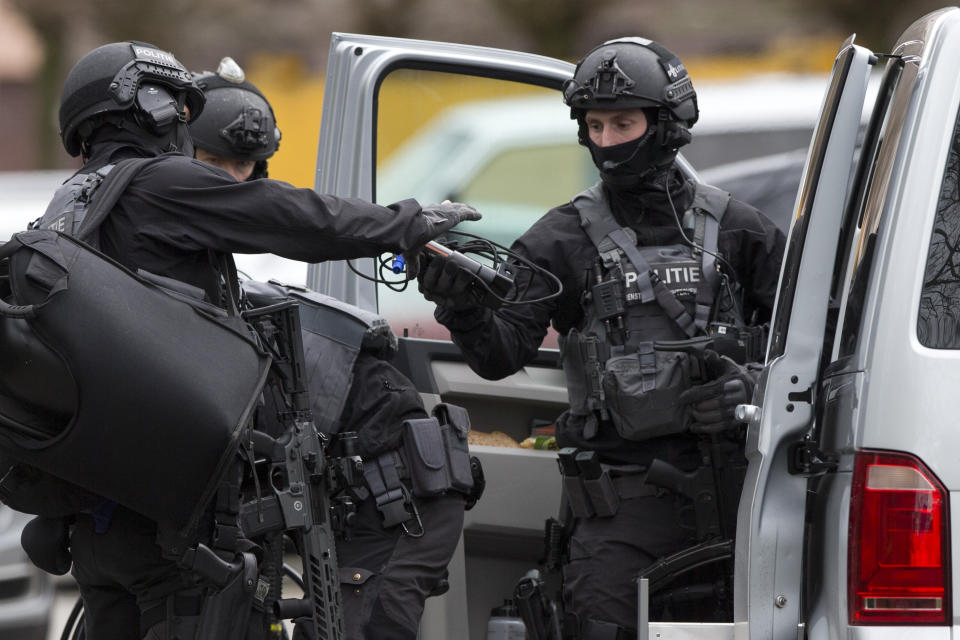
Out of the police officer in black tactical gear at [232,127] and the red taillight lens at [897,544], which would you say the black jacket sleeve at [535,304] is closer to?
the police officer in black tactical gear at [232,127]

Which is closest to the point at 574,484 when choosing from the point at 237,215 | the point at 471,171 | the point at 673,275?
the point at 673,275

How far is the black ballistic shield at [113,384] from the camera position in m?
2.92

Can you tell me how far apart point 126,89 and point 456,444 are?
1.34 meters

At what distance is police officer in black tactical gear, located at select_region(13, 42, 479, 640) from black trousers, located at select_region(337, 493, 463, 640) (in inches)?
20.3

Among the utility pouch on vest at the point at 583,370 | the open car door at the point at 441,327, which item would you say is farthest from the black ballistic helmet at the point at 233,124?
the utility pouch on vest at the point at 583,370

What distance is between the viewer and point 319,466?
3.51m

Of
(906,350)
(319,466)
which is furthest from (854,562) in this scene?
(319,466)

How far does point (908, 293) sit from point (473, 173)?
3294mm

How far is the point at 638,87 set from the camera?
12.5 feet

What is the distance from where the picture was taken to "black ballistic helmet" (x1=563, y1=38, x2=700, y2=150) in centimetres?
380

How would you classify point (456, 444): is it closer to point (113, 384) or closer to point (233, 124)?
point (113, 384)

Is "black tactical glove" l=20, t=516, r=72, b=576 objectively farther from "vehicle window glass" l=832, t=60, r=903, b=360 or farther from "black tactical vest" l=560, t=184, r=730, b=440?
"vehicle window glass" l=832, t=60, r=903, b=360

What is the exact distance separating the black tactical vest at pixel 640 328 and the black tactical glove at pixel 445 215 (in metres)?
0.47

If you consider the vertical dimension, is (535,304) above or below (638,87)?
below
